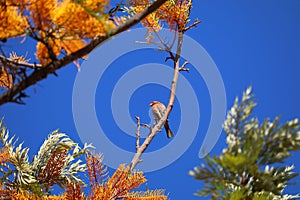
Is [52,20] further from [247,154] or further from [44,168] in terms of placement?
[44,168]

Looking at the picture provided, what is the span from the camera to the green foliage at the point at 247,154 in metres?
0.53

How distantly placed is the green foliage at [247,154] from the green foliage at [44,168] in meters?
0.76

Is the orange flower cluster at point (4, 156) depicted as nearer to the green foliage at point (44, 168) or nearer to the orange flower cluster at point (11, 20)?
the green foliage at point (44, 168)

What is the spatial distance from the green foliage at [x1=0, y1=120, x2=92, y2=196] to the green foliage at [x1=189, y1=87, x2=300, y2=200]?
759mm

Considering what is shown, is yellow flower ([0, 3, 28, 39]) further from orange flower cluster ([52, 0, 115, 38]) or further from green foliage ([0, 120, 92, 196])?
green foliage ([0, 120, 92, 196])

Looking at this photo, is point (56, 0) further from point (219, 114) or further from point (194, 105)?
point (194, 105)

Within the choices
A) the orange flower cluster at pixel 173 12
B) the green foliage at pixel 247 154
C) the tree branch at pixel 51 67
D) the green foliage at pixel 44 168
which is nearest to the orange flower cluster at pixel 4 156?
the green foliage at pixel 44 168

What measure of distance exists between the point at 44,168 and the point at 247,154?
3.06 feet

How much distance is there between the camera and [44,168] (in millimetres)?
1314

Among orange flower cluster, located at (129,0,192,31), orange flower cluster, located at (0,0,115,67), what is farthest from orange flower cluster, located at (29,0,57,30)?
orange flower cluster, located at (129,0,192,31)

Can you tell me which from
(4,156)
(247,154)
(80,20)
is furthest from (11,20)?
(4,156)

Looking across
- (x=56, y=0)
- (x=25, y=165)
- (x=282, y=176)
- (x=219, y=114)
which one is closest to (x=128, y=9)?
Answer: (x=219, y=114)

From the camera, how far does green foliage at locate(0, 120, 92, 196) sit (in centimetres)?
128

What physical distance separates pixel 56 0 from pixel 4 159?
0.94 metres
